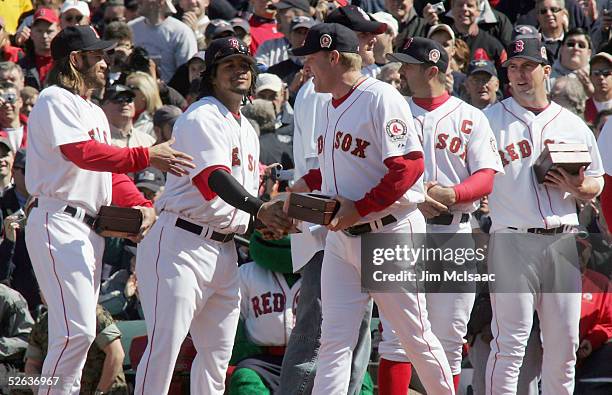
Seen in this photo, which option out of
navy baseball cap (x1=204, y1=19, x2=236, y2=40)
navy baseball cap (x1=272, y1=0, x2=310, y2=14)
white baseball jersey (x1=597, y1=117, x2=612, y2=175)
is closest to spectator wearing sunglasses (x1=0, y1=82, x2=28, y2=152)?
navy baseball cap (x1=204, y1=19, x2=236, y2=40)

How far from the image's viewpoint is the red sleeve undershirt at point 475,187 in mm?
6898

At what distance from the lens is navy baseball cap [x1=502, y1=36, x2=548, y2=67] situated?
24.3ft

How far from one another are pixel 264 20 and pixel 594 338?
645cm

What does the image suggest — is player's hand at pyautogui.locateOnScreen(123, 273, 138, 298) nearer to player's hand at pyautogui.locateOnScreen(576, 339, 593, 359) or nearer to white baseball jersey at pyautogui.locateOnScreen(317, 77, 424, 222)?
white baseball jersey at pyautogui.locateOnScreen(317, 77, 424, 222)

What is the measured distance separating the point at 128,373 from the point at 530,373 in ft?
8.60

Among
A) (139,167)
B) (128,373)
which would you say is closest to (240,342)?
(128,373)

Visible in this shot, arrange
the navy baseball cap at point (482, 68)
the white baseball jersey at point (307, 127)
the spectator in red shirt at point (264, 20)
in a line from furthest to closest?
the spectator in red shirt at point (264, 20)
the navy baseball cap at point (482, 68)
the white baseball jersey at point (307, 127)

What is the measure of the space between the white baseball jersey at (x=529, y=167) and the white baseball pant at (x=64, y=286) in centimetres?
253

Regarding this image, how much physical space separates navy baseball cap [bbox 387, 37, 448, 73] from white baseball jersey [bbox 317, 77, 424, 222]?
3.26ft

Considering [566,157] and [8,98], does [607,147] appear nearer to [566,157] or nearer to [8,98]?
[566,157]

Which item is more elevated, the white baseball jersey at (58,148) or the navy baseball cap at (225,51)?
the navy baseball cap at (225,51)

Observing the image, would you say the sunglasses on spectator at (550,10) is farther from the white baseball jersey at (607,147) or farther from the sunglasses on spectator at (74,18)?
the white baseball jersey at (607,147)

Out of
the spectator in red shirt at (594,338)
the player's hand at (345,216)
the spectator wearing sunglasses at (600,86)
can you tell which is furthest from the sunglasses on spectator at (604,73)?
the player's hand at (345,216)

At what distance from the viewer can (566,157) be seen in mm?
7027
